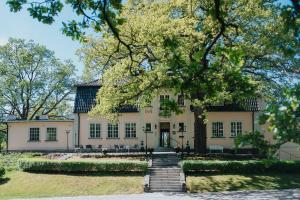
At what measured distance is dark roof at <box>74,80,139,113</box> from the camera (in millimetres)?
40438

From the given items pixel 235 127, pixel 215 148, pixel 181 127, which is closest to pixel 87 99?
pixel 181 127

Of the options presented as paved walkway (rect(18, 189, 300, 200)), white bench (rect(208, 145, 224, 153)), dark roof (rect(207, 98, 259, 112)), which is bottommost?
paved walkway (rect(18, 189, 300, 200))

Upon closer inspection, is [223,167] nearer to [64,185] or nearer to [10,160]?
[64,185]

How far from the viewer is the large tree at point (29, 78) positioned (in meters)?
52.7

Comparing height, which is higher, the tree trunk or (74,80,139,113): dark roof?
(74,80,139,113): dark roof

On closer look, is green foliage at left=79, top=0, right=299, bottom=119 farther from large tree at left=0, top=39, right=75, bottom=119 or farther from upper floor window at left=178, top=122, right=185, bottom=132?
large tree at left=0, top=39, right=75, bottom=119

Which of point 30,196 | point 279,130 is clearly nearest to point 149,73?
point 30,196

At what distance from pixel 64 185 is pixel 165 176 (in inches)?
253

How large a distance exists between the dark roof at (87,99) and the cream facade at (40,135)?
1782 millimetres

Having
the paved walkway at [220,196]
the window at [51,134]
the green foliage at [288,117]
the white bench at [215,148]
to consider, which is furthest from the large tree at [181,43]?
the green foliage at [288,117]

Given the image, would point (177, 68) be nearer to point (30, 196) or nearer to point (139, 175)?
point (30, 196)

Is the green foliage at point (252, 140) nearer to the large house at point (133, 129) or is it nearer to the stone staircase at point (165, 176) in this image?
the stone staircase at point (165, 176)

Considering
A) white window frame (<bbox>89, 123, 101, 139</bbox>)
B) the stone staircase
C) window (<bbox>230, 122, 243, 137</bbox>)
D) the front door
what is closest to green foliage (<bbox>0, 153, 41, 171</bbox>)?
white window frame (<bbox>89, 123, 101, 139</bbox>)

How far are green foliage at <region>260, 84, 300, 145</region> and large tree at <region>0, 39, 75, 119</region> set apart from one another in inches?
1992
